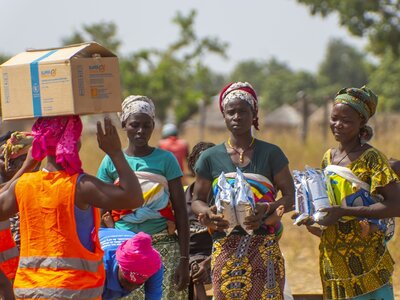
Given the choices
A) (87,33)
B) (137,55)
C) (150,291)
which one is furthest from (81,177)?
(87,33)

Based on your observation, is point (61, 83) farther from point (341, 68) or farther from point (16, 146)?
point (341, 68)

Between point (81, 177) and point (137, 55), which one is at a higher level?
point (137, 55)

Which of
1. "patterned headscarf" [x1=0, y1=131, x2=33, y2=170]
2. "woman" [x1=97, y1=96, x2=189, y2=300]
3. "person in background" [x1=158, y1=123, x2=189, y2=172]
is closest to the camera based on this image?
"patterned headscarf" [x1=0, y1=131, x2=33, y2=170]

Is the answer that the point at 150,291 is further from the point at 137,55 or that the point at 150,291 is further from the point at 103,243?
the point at 137,55

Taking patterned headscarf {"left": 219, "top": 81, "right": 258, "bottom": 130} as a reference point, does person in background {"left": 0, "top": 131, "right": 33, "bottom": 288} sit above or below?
below

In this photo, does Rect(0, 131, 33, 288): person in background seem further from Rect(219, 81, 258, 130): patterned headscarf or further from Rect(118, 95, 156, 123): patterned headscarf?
Rect(219, 81, 258, 130): patterned headscarf

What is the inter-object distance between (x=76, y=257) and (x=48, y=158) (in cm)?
52

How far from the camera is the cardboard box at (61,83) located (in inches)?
168

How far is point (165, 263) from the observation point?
603 cm

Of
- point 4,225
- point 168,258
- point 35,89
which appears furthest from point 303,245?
point 35,89

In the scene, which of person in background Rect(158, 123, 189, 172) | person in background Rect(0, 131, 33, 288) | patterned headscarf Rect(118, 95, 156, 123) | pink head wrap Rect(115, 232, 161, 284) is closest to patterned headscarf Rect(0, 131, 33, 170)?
person in background Rect(0, 131, 33, 288)

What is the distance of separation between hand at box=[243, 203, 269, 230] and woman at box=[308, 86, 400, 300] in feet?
1.22

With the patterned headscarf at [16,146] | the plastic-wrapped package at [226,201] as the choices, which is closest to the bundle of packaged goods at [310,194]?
the plastic-wrapped package at [226,201]

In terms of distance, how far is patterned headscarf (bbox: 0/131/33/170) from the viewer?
5727 mm
